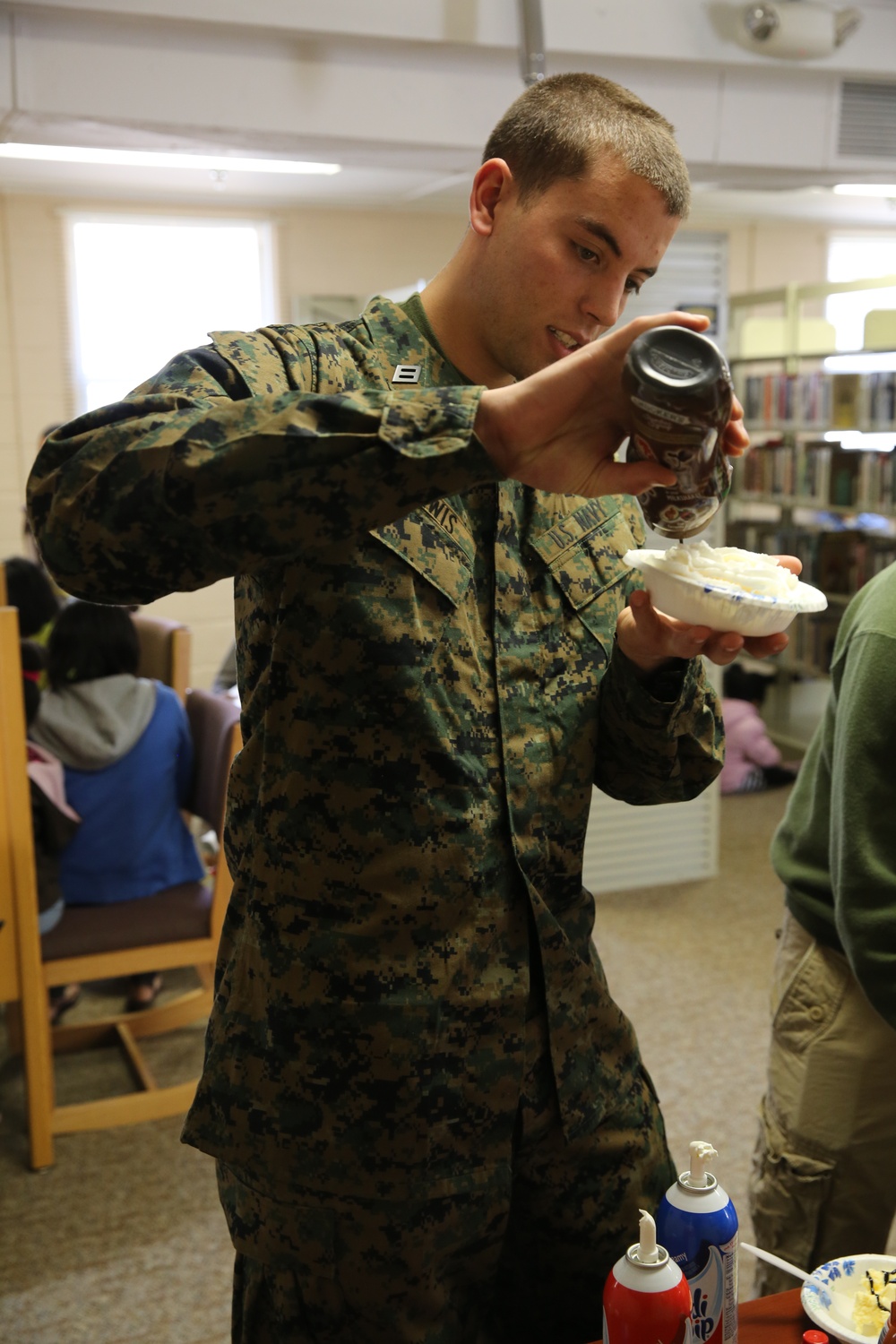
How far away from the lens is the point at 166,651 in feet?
10.8

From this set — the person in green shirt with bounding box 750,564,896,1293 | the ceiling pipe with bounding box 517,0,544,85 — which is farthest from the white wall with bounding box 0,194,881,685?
the person in green shirt with bounding box 750,564,896,1293

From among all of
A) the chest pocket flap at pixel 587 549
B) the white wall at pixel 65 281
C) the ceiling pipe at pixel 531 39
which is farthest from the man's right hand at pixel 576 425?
the white wall at pixel 65 281

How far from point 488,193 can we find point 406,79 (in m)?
2.31

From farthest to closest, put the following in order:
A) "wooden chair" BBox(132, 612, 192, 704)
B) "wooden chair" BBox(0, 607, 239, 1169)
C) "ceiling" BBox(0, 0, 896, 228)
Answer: "wooden chair" BBox(132, 612, 192, 704)
"ceiling" BBox(0, 0, 896, 228)
"wooden chair" BBox(0, 607, 239, 1169)

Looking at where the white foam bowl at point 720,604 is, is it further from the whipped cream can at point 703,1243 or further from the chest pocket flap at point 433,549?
the whipped cream can at point 703,1243

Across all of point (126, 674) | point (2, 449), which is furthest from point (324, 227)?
point (126, 674)

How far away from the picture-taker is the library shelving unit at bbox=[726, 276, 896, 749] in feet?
17.1

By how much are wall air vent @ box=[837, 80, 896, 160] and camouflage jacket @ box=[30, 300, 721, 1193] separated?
3003 mm

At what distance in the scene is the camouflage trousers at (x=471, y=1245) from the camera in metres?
1.05

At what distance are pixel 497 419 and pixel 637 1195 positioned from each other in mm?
843

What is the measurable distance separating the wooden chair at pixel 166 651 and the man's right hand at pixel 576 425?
2.31m

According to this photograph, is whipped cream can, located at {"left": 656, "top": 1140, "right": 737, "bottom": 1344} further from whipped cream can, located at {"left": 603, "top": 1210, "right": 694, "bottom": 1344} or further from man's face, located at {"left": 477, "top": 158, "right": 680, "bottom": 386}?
man's face, located at {"left": 477, "top": 158, "right": 680, "bottom": 386}

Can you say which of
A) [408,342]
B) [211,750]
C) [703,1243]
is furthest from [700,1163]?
[211,750]

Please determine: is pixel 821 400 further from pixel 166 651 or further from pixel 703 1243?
pixel 703 1243
